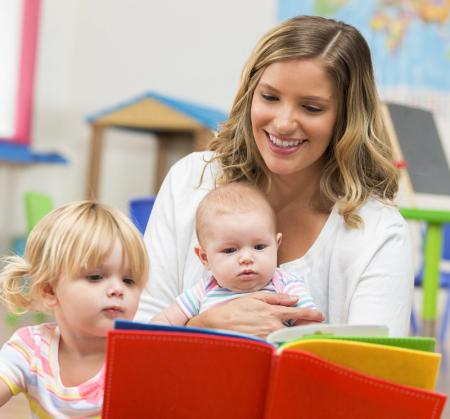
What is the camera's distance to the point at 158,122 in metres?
5.36

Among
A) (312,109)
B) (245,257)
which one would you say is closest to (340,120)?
(312,109)

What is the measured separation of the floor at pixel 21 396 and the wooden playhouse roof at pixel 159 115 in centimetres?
151

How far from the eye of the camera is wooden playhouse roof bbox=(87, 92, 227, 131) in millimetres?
5211

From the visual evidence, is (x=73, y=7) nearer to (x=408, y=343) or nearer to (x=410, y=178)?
(x=410, y=178)

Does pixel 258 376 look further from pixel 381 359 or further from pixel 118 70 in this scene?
pixel 118 70

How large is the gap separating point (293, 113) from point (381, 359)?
2.26 ft

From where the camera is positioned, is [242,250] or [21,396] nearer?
[242,250]

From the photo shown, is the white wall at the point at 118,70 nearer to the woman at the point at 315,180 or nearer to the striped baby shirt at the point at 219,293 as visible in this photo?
the woman at the point at 315,180

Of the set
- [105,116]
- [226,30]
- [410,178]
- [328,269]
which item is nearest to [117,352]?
[328,269]

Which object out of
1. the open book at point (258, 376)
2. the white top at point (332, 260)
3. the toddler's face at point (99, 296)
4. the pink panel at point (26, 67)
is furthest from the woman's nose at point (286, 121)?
the pink panel at point (26, 67)

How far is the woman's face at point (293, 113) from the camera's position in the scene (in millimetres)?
1748

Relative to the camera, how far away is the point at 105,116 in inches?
218

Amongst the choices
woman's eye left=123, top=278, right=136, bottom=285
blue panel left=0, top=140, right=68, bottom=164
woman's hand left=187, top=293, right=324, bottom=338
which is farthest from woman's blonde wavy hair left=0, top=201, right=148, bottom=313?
blue panel left=0, top=140, right=68, bottom=164

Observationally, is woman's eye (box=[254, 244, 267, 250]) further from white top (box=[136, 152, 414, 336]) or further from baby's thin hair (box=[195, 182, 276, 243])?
white top (box=[136, 152, 414, 336])
